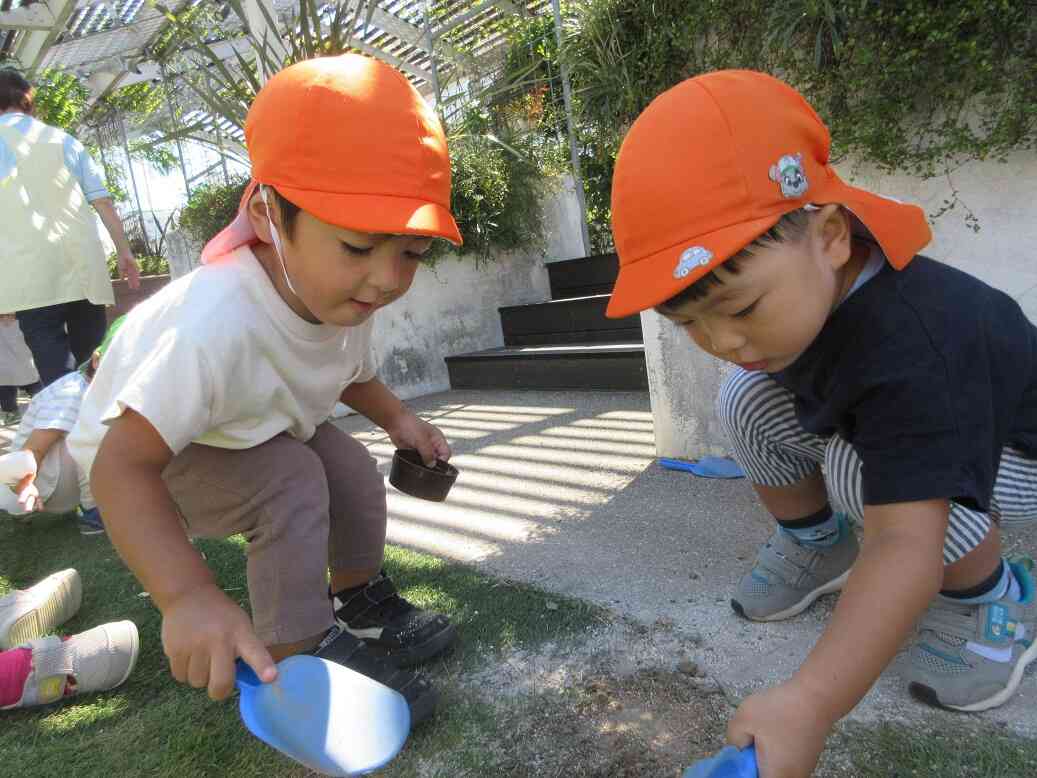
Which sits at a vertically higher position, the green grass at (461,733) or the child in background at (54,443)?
the child in background at (54,443)

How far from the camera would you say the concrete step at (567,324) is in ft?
12.9

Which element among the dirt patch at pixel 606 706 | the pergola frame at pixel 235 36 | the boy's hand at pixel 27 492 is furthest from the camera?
the pergola frame at pixel 235 36

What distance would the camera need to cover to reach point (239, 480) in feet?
4.37

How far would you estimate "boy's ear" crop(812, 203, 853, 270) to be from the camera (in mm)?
988

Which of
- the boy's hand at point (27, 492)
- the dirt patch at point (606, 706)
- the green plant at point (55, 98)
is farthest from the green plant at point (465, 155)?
the green plant at point (55, 98)

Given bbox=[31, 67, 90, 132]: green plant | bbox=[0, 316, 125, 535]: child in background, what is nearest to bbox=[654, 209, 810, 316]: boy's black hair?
bbox=[0, 316, 125, 535]: child in background

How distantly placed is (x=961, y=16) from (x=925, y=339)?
41.5 inches

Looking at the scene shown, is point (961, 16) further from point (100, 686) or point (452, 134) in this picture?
point (452, 134)

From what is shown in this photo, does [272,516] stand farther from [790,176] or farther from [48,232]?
[48,232]

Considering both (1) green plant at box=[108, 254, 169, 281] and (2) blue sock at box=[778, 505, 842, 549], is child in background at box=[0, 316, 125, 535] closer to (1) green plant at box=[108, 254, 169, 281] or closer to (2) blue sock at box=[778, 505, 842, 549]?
(2) blue sock at box=[778, 505, 842, 549]

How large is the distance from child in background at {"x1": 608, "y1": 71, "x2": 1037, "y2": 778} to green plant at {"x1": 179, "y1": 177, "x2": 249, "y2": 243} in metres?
3.89

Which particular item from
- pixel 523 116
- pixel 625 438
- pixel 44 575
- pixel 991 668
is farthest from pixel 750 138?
pixel 523 116

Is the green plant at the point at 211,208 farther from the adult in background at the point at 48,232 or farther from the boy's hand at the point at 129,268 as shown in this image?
the adult in background at the point at 48,232

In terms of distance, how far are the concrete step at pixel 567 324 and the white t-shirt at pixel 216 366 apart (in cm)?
255
